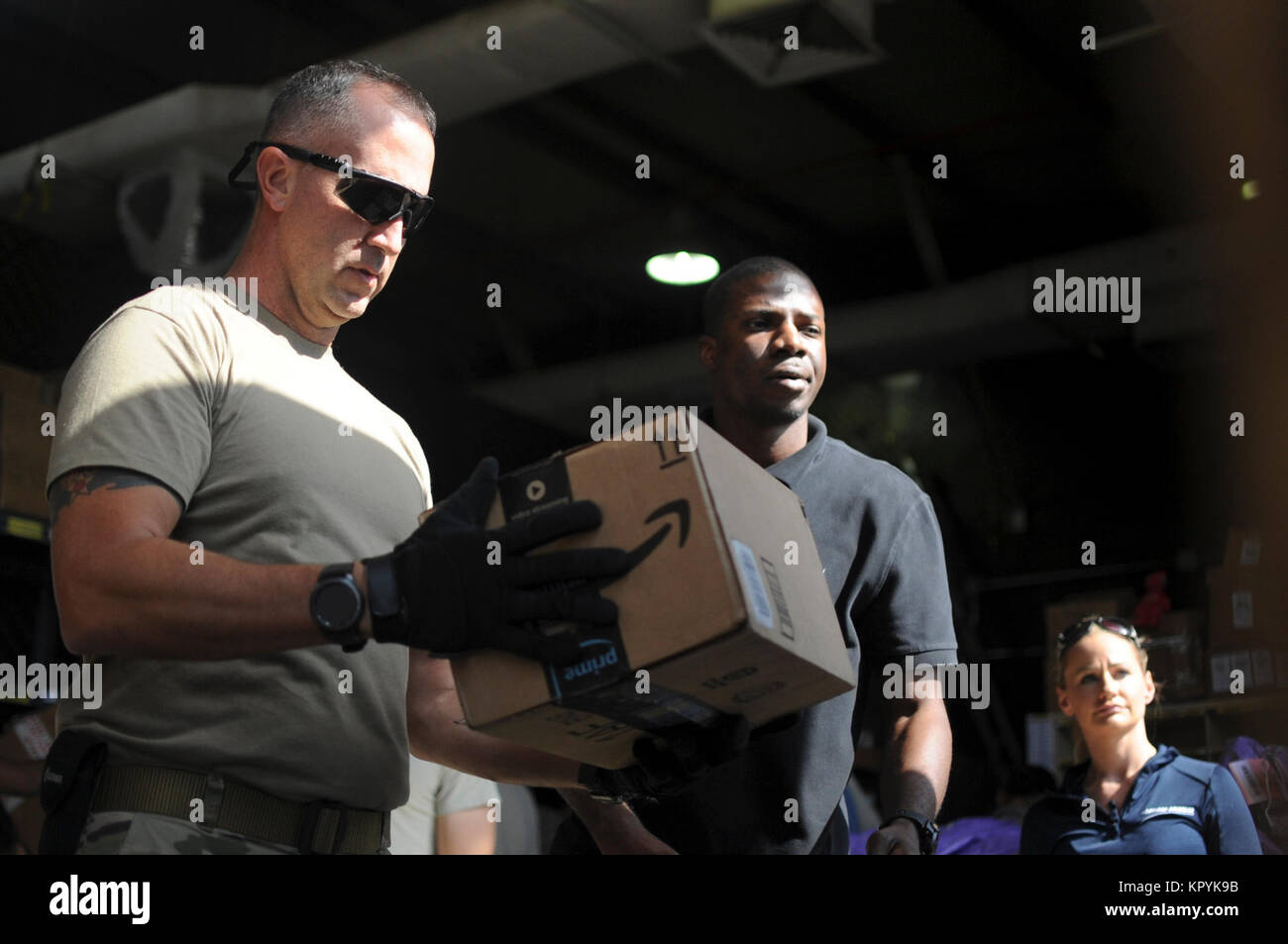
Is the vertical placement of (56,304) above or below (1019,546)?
above

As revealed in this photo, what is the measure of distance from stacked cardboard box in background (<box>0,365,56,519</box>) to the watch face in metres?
3.91

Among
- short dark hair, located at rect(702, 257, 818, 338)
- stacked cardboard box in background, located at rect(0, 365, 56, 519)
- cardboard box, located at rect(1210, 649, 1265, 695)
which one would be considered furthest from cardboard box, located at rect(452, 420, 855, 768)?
cardboard box, located at rect(1210, 649, 1265, 695)

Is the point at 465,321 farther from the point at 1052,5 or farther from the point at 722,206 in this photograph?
the point at 1052,5

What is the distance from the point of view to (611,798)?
6.12 feet

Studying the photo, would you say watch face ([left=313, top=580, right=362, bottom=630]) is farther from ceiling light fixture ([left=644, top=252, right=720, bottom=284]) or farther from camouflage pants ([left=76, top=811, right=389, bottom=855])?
ceiling light fixture ([left=644, top=252, right=720, bottom=284])

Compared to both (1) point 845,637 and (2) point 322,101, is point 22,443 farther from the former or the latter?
(1) point 845,637

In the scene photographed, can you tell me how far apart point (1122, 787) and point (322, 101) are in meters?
2.72

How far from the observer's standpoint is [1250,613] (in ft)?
17.9

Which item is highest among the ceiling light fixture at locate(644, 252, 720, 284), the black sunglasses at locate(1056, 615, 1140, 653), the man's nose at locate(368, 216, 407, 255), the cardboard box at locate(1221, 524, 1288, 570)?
the ceiling light fixture at locate(644, 252, 720, 284)

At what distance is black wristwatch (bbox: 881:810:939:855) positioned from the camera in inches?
91.0

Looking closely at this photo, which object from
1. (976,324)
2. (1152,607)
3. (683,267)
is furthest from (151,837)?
(683,267)
